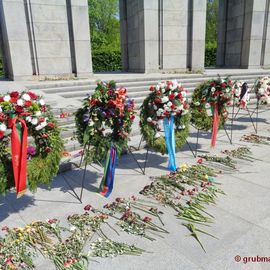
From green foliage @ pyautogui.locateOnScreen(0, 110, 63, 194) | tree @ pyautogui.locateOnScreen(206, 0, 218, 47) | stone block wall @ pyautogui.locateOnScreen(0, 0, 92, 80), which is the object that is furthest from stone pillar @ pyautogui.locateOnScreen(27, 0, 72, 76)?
tree @ pyautogui.locateOnScreen(206, 0, 218, 47)

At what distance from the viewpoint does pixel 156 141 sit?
4934mm

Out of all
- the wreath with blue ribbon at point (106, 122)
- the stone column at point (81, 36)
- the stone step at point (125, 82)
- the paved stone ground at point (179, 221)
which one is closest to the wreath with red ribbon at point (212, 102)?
the paved stone ground at point (179, 221)

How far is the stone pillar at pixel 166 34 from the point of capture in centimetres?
1383

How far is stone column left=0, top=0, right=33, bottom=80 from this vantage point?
1068 centimetres

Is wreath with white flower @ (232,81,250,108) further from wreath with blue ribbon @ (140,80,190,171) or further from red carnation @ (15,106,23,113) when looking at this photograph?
red carnation @ (15,106,23,113)

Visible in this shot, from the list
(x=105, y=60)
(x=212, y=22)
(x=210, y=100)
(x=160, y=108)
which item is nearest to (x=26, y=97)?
(x=160, y=108)

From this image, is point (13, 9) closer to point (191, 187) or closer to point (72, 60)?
point (72, 60)

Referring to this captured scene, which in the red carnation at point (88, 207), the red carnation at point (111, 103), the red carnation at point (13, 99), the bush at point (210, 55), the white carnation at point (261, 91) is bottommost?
the red carnation at point (88, 207)

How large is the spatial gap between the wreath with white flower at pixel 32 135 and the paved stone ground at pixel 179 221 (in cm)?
64

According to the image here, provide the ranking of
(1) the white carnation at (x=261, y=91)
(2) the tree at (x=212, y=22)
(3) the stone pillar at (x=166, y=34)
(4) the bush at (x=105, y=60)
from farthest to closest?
(2) the tree at (x=212, y=22)
(4) the bush at (x=105, y=60)
(3) the stone pillar at (x=166, y=34)
(1) the white carnation at (x=261, y=91)

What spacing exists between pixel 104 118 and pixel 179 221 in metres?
1.77

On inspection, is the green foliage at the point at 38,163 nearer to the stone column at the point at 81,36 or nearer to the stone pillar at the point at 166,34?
the stone column at the point at 81,36

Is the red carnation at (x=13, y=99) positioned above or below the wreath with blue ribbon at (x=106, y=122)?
above

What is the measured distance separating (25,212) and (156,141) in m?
2.48
